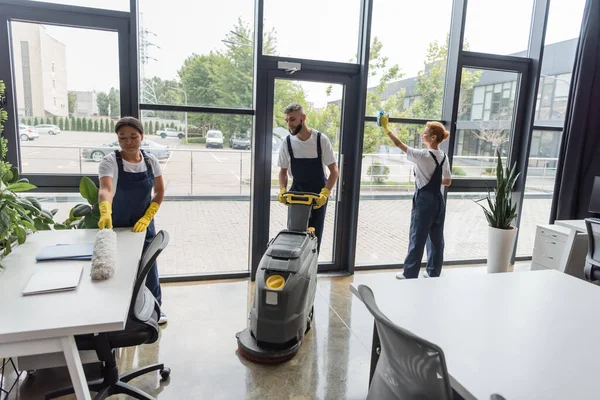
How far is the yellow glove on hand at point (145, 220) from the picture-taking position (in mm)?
2436

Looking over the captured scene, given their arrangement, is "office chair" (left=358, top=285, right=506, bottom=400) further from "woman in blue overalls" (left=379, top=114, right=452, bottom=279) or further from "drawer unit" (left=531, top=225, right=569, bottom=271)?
"drawer unit" (left=531, top=225, right=569, bottom=271)

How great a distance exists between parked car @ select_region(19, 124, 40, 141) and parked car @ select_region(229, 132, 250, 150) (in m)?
1.51

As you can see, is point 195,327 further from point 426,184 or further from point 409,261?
point 426,184

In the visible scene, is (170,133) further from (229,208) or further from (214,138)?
(229,208)

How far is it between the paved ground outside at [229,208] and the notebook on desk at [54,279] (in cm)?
172

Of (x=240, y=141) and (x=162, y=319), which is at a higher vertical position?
(x=240, y=141)

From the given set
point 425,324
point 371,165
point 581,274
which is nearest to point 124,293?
point 425,324

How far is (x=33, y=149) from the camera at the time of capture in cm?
309

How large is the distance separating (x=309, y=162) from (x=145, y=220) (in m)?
1.28

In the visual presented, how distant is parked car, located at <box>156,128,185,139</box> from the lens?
3.40m

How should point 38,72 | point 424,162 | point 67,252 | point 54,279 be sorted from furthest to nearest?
point 424,162 → point 38,72 → point 67,252 → point 54,279

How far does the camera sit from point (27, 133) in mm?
3064

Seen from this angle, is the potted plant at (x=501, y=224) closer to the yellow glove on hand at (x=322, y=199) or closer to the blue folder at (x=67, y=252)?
the yellow glove on hand at (x=322, y=199)

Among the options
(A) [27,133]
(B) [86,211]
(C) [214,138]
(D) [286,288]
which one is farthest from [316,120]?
(A) [27,133]
